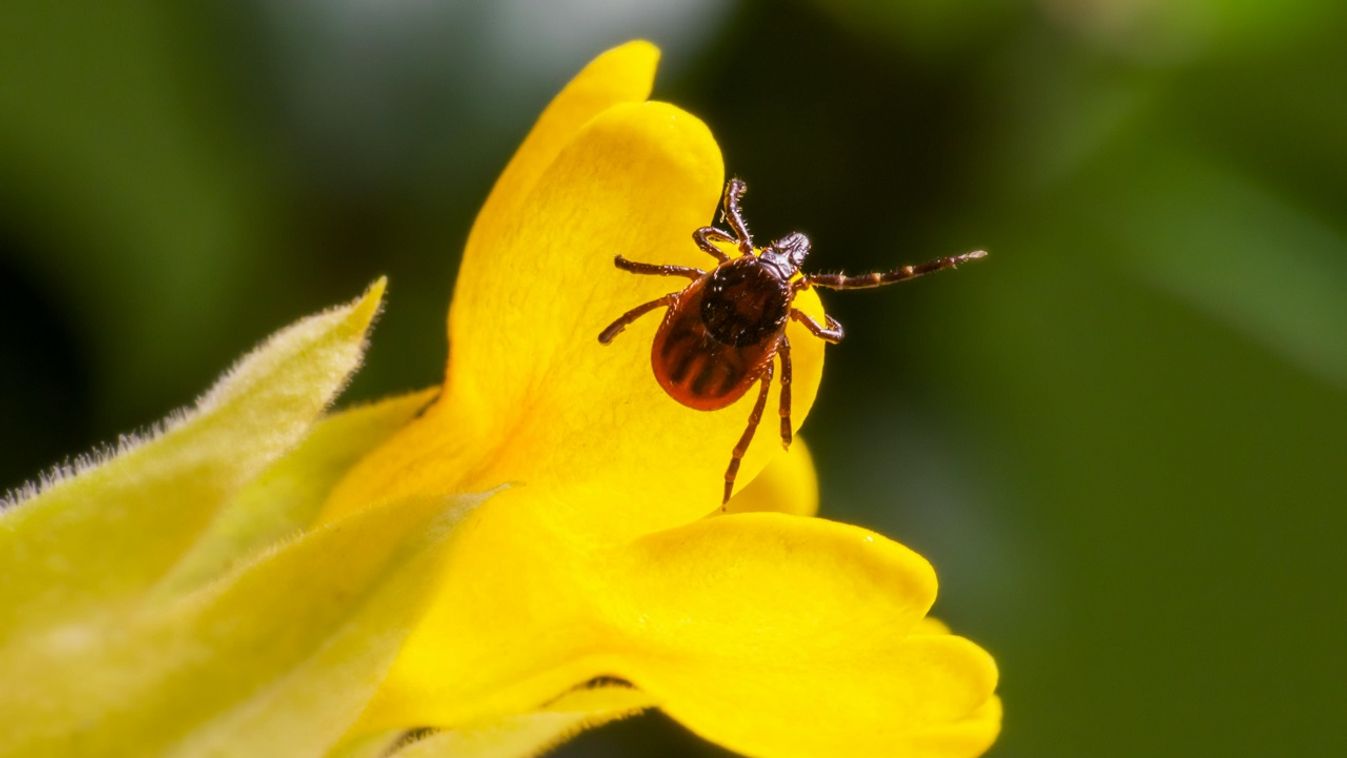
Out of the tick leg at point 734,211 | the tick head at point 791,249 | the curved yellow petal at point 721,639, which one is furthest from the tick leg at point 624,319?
the tick head at point 791,249

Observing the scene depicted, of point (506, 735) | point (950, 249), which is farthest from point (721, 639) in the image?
point (950, 249)

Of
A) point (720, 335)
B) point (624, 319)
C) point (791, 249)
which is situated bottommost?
point (624, 319)

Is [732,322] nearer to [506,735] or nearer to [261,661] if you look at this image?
[506,735]

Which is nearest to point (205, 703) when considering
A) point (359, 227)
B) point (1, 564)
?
point (1, 564)

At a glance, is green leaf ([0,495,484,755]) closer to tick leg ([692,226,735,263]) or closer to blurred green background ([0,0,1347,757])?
tick leg ([692,226,735,263])

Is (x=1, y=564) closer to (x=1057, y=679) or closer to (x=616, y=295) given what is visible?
(x=616, y=295)

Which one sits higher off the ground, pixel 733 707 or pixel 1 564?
pixel 1 564
